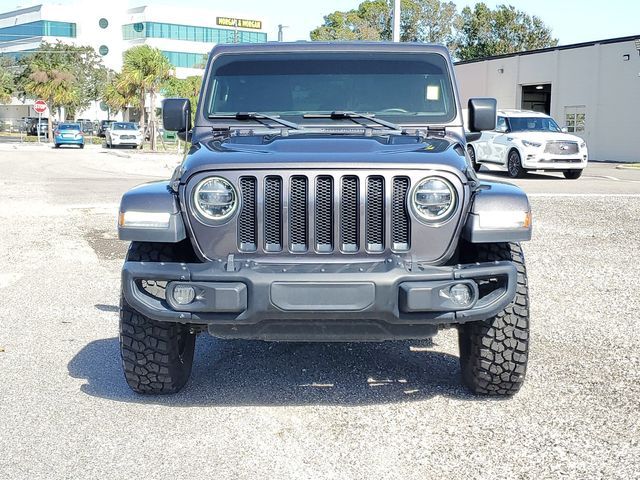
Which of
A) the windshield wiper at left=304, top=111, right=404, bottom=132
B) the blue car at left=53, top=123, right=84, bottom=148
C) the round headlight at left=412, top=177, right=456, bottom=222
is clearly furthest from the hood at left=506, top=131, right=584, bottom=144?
the blue car at left=53, top=123, right=84, bottom=148

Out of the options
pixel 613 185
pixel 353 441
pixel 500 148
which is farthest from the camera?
pixel 500 148

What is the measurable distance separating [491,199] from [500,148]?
18347mm

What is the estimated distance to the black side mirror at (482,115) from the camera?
5793mm

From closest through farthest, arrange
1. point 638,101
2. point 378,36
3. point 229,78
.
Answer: point 229,78, point 638,101, point 378,36

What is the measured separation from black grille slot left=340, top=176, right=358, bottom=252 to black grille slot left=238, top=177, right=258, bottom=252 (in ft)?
1.41

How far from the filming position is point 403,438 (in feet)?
13.5

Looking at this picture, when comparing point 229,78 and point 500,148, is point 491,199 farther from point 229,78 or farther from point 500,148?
point 500,148

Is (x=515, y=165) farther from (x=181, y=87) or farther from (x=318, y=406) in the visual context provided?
(x=181, y=87)

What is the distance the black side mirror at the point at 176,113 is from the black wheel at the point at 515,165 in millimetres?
16258

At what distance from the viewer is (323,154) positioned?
14.4 feet

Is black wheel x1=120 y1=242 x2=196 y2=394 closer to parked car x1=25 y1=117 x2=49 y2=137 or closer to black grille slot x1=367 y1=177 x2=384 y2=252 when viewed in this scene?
black grille slot x1=367 y1=177 x2=384 y2=252

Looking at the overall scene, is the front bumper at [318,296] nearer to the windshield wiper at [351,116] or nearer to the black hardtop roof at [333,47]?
the windshield wiper at [351,116]

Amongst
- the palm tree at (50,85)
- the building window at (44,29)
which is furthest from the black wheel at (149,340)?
the building window at (44,29)

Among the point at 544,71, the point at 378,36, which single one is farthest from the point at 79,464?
the point at 378,36
